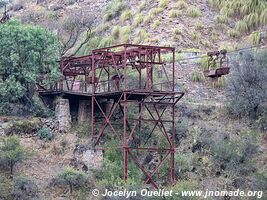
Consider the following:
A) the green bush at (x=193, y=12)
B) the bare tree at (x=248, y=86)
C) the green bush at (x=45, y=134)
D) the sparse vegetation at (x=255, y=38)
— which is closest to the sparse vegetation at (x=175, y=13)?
the green bush at (x=193, y=12)

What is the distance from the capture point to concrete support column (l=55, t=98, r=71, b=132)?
1356 inches

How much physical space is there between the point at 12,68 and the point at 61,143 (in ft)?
13.9

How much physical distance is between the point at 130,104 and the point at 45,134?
4.05 m

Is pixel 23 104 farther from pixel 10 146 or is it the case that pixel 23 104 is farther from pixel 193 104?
pixel 193 104

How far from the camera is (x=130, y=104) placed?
117 feet

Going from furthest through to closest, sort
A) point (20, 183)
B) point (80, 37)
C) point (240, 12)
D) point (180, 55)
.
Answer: point (80, 37), point (240, 12), point (180, 55), point (20, 183)

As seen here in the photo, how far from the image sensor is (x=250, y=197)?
3011cm

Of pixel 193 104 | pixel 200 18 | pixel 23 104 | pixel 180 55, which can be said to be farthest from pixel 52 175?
pixel 200 18

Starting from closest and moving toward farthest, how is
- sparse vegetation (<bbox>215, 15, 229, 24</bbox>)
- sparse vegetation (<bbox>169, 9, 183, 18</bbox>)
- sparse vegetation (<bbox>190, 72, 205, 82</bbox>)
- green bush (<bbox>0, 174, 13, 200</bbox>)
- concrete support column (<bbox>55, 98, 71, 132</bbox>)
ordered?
green bush (<bbox>0, 174, 13, 200</bbox>) < concrete support column (<bbox>55, 98, 71, 132</bbox>) < sparse vegetation (<bbox>190, 72, 205, 82</bbox>) < sparse vegetation (<bbox>169, 9, 183, 18</bbox>) < sparse vegetation (<bbox>215, 15, 229, 24</bbox>)

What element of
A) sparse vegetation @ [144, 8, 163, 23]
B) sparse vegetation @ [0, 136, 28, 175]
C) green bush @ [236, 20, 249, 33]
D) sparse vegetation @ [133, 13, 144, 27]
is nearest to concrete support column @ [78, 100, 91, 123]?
sparse vegetation @ [0, 136, 28, 175]

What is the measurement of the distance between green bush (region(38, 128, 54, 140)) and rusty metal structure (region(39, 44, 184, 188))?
67.2 inches

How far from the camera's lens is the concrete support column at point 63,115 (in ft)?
113

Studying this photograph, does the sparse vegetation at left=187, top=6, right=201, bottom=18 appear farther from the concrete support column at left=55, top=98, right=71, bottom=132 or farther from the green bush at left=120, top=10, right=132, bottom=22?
the concrete support column at left=55, top=98, right=71, bottom=132

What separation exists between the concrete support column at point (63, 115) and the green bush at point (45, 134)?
2.17ft
